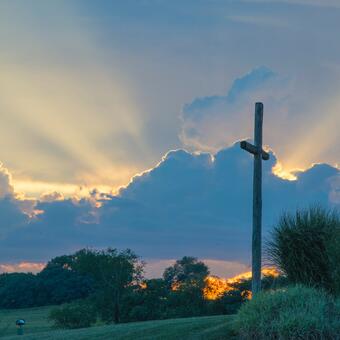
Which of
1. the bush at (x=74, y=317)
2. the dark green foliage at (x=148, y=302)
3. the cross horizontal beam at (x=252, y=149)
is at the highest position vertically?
the cross horizontal beam at (x=252, y=149)

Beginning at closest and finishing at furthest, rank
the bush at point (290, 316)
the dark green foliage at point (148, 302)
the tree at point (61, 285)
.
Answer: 1. the bush at point (290, 316)
2. the dark green foliage at point (148, 302)
3. the tree at point (61, 285)

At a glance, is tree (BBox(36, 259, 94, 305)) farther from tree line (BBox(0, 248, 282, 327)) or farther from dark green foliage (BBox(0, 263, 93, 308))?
tree line (BBox(0, 248, 282, 327))

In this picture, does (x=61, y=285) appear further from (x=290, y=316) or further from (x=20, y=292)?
(x=290, y=316)

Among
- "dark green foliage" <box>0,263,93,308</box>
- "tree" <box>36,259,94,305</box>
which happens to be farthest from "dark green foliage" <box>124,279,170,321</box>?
"dark green foliage" <box>0,263,93,308</box>

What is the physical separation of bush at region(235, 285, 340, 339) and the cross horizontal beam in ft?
18.2

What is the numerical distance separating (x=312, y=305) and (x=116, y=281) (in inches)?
1141

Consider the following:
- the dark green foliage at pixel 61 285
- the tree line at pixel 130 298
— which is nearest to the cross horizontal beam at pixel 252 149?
the tree line at pixel 130 298

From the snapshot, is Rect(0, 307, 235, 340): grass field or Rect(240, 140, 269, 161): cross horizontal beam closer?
Rect(0, 307, 235, 340): grass field

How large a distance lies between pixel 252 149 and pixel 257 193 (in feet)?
5.28

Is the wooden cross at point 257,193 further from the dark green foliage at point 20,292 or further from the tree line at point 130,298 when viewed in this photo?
the dark green foliage at point 20,292

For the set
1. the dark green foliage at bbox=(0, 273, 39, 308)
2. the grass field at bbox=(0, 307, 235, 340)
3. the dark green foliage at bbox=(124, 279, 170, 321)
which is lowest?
the grass field at bbox=(0, 307, 235, 340)

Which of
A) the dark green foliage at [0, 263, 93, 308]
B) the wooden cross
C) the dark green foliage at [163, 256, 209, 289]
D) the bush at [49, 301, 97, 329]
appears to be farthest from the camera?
the dark green foliage at [0, 263, 93, 308]

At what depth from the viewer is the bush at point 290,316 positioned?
1914cm

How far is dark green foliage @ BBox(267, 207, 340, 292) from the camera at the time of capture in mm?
23531
